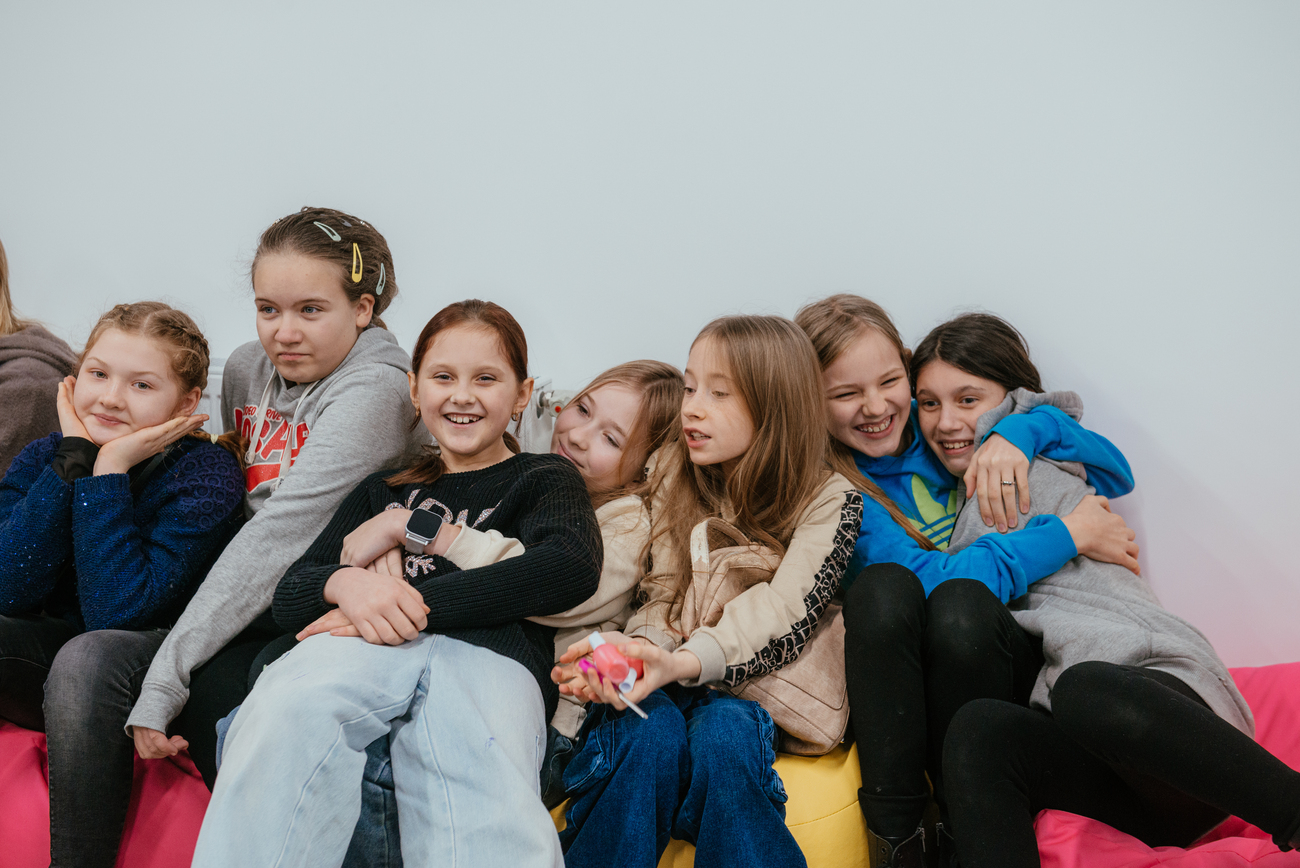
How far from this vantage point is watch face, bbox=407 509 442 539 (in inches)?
50.0

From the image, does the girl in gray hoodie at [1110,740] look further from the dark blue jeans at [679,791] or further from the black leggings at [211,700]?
the black leggings at [211,700]

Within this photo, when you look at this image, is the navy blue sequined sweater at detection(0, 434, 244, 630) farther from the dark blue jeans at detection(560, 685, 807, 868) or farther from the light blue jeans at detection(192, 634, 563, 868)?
the dark blue jeans at detection(560, 685, 807, 868)

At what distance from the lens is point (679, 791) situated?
1.23 metres

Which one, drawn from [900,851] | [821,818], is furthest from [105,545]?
[900,851]

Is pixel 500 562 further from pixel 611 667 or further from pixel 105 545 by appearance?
pixel 105 545

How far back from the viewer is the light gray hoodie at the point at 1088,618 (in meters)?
1.25

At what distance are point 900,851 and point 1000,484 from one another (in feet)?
2.13

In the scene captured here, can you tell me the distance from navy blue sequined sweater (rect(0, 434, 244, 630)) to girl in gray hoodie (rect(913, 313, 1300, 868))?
50.6 inches

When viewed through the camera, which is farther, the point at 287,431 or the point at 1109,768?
the point at 287,431

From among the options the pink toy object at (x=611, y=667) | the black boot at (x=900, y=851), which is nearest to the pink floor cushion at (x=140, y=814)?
the pink toy object at (x=611, y=667)

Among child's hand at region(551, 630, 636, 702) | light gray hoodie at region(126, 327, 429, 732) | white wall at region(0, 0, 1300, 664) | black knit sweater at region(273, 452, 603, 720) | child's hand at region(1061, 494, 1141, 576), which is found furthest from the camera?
white wall at region(0, 0, 1300, 664)

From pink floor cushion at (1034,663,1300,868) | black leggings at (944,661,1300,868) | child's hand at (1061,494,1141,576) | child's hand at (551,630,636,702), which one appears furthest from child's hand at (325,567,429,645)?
child's hand at (1061,494,1141,576)

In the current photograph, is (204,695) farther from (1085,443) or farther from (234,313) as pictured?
(1085,443)

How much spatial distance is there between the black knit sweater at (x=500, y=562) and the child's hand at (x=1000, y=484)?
0.71 m
